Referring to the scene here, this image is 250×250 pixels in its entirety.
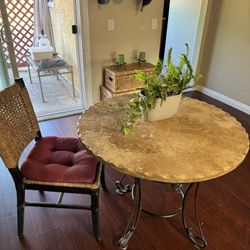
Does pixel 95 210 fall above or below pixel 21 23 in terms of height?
below

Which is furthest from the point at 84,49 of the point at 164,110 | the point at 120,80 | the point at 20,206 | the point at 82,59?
the point at 20,206

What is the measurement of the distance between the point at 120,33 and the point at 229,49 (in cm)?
151

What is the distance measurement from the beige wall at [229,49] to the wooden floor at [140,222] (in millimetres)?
1661

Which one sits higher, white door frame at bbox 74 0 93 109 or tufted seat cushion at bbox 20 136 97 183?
white door frame at bbox 74 0 93 109

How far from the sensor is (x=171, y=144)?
1104 millimetres

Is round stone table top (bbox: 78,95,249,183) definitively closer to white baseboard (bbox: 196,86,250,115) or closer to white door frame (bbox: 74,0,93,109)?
white door frame (bbox: 74,0,93,109)

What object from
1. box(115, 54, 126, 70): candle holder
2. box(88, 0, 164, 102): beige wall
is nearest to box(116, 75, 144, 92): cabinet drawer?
box(115, 54, 126, 70): candle holder

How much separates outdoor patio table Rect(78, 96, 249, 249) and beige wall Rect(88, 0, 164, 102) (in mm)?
1439

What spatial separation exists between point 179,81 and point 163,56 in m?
3.08

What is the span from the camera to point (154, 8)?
2758 millimetres

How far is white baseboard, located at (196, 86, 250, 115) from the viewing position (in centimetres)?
307

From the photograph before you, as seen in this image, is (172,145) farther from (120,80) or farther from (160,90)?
(120,80)

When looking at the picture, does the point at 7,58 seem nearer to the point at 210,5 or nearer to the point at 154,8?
the point at 154,8

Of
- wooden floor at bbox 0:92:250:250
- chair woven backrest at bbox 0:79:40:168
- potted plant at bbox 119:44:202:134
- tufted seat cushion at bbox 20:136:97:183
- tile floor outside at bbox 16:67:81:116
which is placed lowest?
wooden floor at bbox 0:92:250:250
